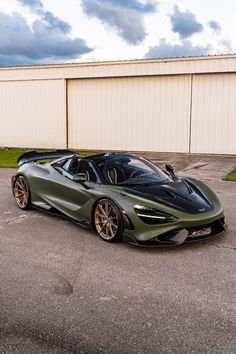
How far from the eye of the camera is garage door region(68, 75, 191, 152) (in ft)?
59.2

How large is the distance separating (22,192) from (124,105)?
1146 centimetres

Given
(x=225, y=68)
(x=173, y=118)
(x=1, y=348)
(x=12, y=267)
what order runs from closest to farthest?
1. (x=1, y=348)
2. (x=12, y=267)
3. (x=225, y=68)
4. (x=173, y=118)

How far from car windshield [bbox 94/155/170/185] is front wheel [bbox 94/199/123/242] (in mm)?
454

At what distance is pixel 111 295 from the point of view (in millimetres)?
4418

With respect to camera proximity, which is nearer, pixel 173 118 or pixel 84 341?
pixel 84 341

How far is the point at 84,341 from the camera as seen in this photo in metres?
3.53

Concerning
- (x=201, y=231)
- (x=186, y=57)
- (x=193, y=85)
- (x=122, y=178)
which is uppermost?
A: (x=186, y=57)

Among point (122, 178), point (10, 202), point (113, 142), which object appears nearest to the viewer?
point (122, 178)

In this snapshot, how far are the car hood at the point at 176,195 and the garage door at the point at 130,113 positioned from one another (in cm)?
1185

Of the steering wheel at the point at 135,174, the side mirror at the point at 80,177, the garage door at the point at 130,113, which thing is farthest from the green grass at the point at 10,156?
the steering wheel at the point at 135,174

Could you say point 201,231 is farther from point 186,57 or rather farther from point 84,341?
point 186,57

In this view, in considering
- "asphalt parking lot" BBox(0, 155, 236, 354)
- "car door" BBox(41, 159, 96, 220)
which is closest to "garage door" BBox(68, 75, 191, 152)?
"car door" BBox(41, 159, 96, 220)

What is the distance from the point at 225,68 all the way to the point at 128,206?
12512mm

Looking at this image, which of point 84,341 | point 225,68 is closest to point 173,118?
point 225,68
